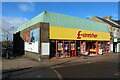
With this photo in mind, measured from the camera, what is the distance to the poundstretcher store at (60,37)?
90.2ft

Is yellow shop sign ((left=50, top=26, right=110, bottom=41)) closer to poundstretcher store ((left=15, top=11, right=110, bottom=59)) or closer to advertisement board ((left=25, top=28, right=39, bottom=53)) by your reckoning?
poundstretcher store ((left=15, top=11, right=110, bottom=59))

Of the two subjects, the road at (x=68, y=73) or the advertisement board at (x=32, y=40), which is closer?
the road at (x=68, y=73)

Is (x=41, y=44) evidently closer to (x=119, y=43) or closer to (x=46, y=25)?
(x=46, y=25)

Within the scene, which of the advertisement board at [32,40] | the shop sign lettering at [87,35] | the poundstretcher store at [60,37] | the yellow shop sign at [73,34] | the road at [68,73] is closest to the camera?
the road at [68,73]

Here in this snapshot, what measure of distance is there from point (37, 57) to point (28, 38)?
6275mm

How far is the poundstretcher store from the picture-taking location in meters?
27.5

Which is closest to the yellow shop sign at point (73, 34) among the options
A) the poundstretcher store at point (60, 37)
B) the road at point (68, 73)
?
the poundstretcher store at point (60, 37)

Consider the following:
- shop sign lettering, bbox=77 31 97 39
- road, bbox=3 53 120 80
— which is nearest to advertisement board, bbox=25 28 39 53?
shop sign lettering, bbox=77 31 97 39

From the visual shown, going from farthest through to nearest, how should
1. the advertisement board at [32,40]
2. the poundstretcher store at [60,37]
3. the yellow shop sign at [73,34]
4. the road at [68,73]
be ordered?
the yellow shop sign at [73,34]
the advertisement board at [32,40]
the poundstretcher store at [60,37]
the road at [68,73]

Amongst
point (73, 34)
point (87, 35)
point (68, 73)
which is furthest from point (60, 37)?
point (68, 73)

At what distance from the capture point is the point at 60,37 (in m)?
29.2

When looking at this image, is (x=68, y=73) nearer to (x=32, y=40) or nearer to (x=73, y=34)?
(x=32, y=40)

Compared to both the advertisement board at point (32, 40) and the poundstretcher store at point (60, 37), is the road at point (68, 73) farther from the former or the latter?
the advertisement board at point (32, 40)

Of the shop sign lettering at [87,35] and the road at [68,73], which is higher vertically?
the shop sign lettering at [87,35]
